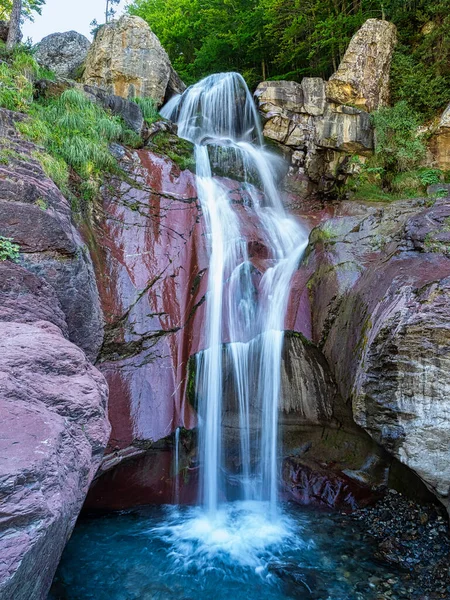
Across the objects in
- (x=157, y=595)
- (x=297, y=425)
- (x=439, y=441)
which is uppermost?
(x=439, y=441)

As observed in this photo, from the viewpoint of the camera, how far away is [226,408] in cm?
639

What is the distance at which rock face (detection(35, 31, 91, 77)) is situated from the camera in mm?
16641

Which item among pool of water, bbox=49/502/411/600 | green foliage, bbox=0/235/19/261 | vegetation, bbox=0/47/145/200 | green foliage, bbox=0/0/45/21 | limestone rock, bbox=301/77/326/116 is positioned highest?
A: green foliage, bbox=0/0/45/21

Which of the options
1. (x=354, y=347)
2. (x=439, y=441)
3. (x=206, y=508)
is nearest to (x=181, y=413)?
(x=206, y=508)

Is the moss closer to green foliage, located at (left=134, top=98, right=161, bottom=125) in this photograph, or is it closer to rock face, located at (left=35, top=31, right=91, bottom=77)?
green foliage, located at (left=134, top=98, right=161, bottom=125)

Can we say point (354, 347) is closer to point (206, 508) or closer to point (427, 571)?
point (427, 571)

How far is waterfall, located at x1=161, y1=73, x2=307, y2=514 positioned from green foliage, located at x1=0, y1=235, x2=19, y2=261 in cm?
312

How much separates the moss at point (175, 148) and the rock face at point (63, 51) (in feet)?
30.5

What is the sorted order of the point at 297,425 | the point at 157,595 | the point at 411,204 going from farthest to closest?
the point at 411,204, the point at 297,425, the point at 157,595

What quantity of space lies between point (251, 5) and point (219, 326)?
51.8 feet

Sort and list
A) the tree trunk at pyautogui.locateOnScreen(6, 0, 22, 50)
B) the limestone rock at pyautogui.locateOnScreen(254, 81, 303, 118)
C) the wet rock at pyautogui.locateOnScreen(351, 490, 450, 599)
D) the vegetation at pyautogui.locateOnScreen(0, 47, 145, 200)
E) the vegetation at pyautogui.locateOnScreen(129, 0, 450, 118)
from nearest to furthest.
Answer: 1. the wet rock at pyautogui.locateOnScreen(351, 490, 450, 599)
2. the vegetation at pyautogui.locateOnScreen(0, 47, 145, 200)
3. the tree trunk at pyautogui.locateOnScreen(6, 0, 22, 50)
4. the vegetation at pyautogui.locateOnScreen(129, 0, 450, 118)
5. the limestone rock at pyautogui.locateOnScreen(254, 81, 303, 118)

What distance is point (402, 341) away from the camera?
4441 mm

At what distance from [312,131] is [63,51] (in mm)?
12034

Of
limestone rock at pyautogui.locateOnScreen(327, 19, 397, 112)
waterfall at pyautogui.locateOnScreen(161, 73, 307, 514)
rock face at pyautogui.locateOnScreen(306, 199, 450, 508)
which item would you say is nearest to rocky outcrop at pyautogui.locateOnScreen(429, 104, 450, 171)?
limestone rock at pyautogui.locateOnScreen(327, 19, 397, 112)
